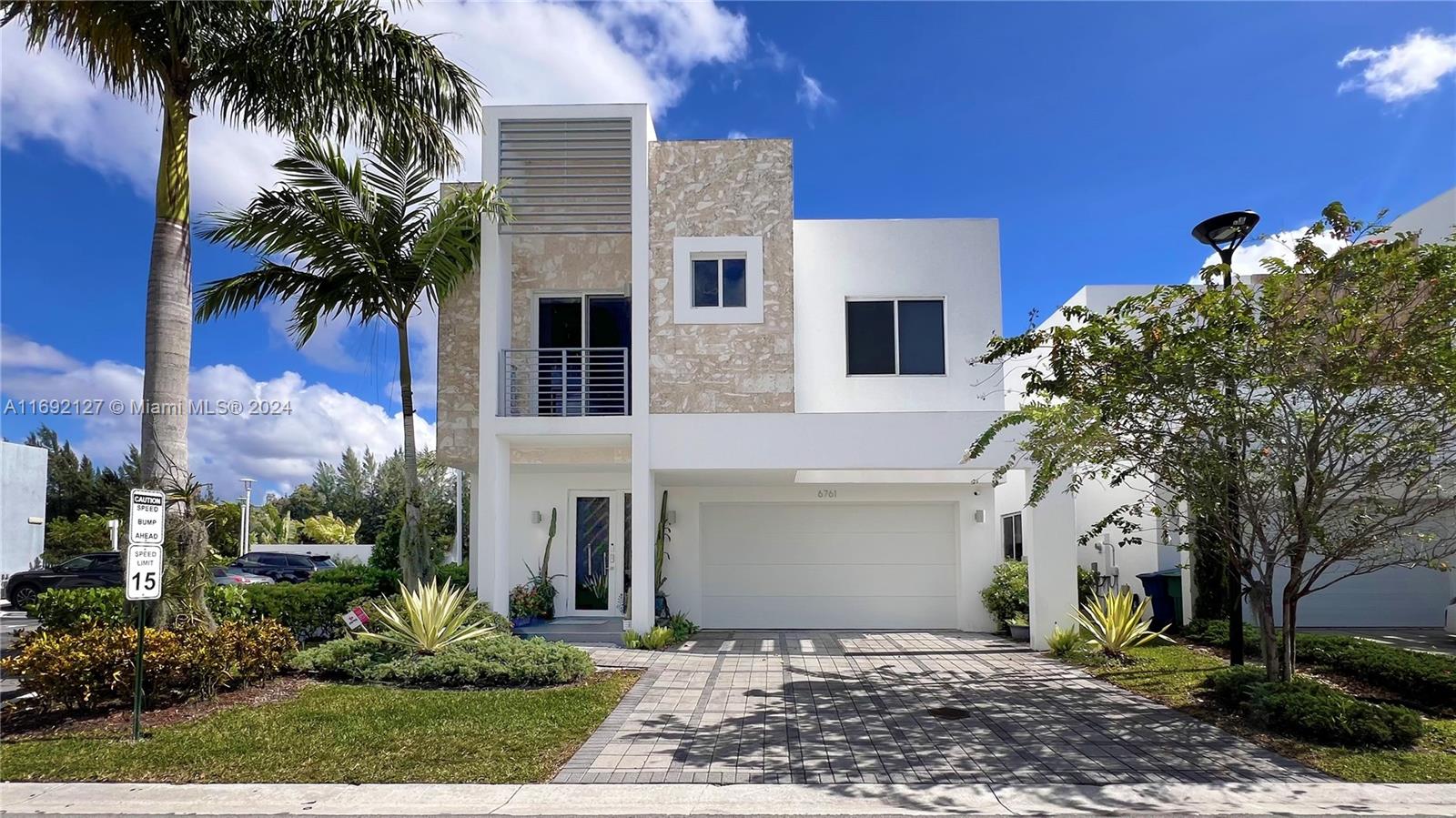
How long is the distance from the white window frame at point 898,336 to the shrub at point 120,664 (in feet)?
32.0

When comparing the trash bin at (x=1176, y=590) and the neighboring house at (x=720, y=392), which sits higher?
the neighboring house at (x=720, y=392)

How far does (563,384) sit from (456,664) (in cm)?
521

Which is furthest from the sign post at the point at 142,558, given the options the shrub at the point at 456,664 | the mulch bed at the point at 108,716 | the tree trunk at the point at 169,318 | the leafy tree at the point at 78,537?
the leafy tree at the point at 78,537

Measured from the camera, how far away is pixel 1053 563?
1302cm

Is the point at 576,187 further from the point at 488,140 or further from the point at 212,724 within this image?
the point at 212,724

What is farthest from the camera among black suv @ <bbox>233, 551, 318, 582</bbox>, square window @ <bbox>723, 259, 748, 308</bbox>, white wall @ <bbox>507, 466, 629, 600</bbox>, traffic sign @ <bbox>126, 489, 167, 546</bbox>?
black suv @ <bbox>233, 551, 318, 582</bbox>

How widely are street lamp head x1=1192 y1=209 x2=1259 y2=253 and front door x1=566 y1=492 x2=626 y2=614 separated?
31.4ft

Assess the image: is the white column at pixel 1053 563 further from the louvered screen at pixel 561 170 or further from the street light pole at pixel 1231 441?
the louvered screen at pixel 561 170

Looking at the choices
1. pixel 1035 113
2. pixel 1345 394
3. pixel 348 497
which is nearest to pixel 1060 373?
pixel 1345 394

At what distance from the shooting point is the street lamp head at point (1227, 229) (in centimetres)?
968

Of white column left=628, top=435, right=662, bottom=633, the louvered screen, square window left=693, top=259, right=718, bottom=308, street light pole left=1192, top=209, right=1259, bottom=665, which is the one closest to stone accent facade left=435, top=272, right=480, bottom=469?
the louvered screen

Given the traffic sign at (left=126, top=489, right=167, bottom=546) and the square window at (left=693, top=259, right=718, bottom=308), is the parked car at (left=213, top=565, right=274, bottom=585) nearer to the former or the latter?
the square window at (left=693, top=259, right=718, bottom=308)

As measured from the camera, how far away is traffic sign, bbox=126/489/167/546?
303 inches

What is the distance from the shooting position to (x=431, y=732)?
25.4 ft
